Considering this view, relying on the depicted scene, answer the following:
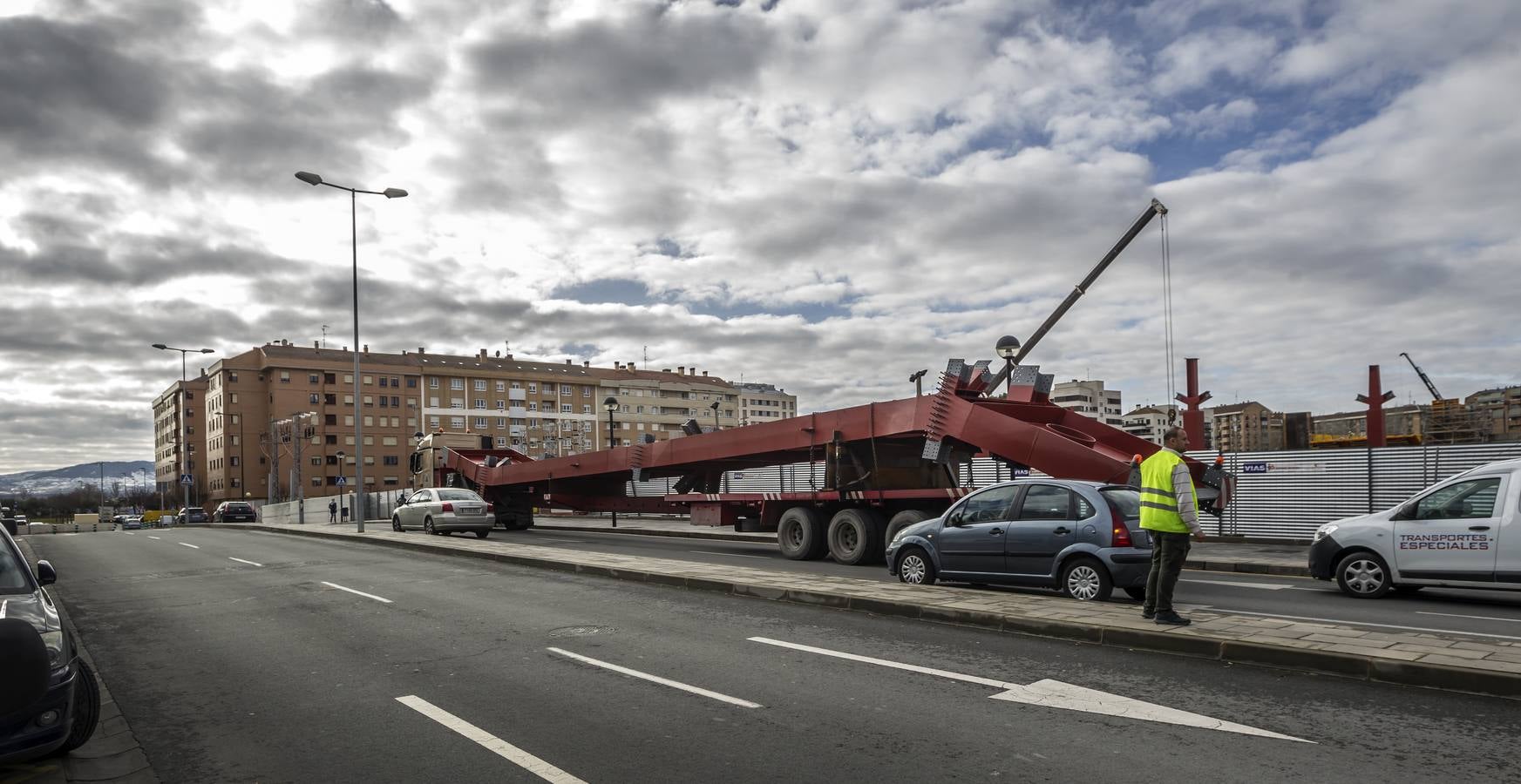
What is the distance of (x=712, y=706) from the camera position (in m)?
6.28

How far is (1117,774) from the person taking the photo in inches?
188

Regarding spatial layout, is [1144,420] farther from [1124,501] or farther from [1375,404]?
[1124,501]

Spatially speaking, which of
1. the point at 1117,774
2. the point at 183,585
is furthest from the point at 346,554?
the point at 1117,774

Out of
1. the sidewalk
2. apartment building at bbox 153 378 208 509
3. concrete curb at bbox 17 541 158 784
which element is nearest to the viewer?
concrete curb at bbox 17 541 158 784

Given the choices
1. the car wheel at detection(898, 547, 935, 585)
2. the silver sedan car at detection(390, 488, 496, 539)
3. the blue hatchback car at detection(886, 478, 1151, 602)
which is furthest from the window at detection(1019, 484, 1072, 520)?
the silver sedan car at detection(390, 488, 496, 539)

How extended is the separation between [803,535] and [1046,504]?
7.54m

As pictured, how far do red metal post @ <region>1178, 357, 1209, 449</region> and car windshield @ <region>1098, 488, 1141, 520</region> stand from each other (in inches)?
831

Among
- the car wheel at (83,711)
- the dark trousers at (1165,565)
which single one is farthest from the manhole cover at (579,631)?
the dark trousers at (1165,565)

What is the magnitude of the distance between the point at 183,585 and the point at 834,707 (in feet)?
42.1

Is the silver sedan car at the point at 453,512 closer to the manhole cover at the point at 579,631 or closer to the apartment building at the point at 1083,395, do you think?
the manhole cover at the point at 579,631

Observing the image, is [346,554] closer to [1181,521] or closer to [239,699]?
[239,699]

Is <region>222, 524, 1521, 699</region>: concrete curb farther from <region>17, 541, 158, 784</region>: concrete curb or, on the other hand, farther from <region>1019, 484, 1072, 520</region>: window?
<region>17, 541, 158, 784</region>: concrete curb

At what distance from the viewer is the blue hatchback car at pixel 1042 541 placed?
1026 centimetres

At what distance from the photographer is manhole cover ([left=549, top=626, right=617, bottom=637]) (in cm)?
923
